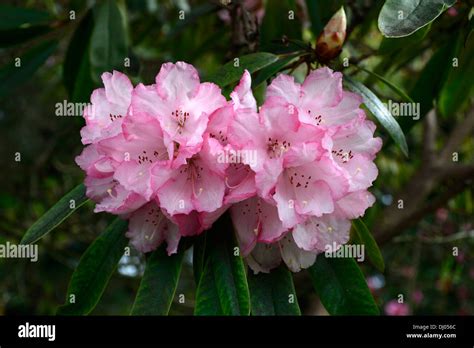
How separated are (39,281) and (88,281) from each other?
6.93 ft

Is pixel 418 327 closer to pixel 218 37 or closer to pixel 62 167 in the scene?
pixel 218 37

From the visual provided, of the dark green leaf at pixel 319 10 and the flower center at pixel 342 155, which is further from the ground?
the dark green leaf at pixel 319 10

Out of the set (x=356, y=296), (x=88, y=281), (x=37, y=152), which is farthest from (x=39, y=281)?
(x=356, y=296)

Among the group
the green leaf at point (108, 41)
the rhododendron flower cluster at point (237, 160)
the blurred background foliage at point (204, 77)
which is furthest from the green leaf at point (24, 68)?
the rhododendron flower cluster at point (237, 160)

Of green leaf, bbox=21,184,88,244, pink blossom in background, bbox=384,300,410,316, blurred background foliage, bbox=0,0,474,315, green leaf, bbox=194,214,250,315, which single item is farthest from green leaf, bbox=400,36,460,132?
pink blossom in background, bbox=384,300,410,316

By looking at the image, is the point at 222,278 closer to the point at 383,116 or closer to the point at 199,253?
the point at 199,253

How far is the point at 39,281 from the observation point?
299 centimetres

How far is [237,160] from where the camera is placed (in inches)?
34.4

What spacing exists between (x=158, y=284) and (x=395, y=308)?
8.63ft

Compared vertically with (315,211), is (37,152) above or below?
above

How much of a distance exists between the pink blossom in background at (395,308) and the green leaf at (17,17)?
2.19 meters

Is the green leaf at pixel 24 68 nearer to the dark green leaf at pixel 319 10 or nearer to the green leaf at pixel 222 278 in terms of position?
the dark green leaf at pixel 319 10

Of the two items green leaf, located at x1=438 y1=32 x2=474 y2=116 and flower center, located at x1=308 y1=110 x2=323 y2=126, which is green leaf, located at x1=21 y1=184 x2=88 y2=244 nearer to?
flower center, located at x1=308 y1=110 x2=323 y2=126

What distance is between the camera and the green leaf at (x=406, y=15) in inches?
36.1
